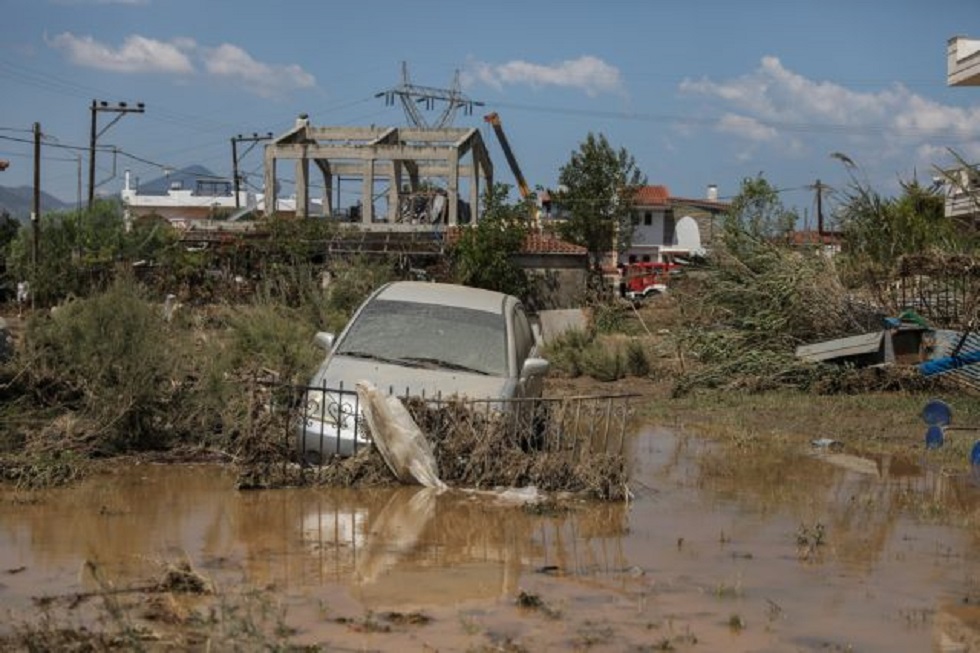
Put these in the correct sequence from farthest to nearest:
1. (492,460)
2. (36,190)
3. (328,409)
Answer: (36,190), (328,409), (492,460)

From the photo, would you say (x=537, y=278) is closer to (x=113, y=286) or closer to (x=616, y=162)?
(x=616, y=162)

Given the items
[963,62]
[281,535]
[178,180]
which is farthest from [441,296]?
[178,180]

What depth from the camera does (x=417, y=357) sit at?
11508mm

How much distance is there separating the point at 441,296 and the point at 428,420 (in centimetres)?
245

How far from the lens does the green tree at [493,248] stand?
3925 centimetres

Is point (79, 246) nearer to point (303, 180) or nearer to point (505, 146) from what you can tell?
point (303, 180)

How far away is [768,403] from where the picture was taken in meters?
18.2

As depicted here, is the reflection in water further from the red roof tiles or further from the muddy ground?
the red roof tiles

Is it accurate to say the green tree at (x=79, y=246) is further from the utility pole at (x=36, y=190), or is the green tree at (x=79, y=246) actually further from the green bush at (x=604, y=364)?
the green bush at (x=604, y=364)

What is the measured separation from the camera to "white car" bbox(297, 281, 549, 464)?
10547 millimetres

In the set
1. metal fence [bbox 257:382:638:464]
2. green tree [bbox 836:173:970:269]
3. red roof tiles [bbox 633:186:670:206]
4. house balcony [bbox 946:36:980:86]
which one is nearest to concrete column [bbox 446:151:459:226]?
house balcony [bbox 946:36:980:86]

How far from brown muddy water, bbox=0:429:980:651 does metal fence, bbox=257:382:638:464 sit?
1.73 ft

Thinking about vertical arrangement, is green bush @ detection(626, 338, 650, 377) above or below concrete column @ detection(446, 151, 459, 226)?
below

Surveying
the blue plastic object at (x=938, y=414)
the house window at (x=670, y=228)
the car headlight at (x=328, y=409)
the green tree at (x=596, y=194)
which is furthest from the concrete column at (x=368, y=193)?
the house window at (x=670, y=228)
